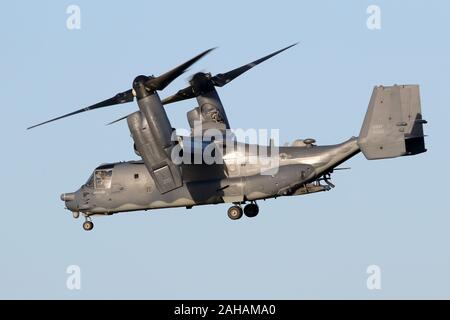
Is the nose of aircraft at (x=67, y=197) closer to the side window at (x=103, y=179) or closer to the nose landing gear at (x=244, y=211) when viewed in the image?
the side window at (x=103, y=179)

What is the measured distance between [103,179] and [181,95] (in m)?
4.91

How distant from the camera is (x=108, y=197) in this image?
49.1 metres

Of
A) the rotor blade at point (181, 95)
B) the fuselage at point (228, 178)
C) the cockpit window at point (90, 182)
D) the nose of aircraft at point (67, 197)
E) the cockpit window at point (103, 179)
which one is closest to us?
the fuselage at point (228, 178)

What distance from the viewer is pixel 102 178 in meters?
49.4

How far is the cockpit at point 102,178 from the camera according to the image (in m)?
49.2

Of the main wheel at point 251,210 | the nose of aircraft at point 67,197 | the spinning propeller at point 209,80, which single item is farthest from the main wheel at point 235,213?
the nose of aircraft at point 67,197

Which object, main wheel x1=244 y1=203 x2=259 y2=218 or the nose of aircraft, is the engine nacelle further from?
the nose of aircraft

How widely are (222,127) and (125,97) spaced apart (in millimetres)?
5279

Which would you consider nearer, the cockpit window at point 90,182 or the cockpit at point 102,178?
the cockpit at point 102,178

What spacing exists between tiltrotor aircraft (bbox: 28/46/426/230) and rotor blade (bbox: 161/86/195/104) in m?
0.04

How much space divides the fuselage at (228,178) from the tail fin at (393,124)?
47.5 inches

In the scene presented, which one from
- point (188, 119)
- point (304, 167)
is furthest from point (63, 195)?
point (304, 167)

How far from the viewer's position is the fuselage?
149ft

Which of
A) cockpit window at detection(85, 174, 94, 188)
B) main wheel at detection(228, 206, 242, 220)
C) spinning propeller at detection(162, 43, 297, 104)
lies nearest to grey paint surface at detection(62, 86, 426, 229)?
cockpit window at detection(85, 174, 94, 188)
